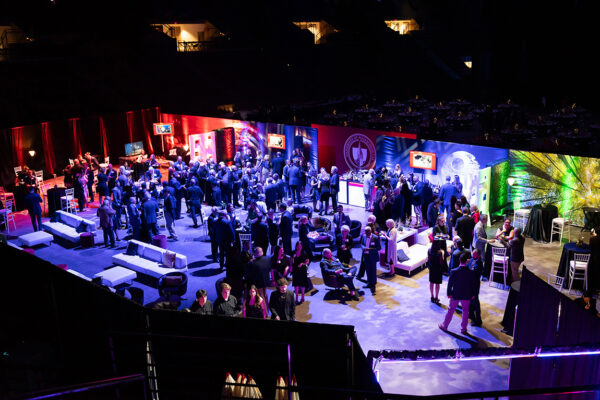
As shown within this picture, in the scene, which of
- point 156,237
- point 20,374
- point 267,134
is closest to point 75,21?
point 267,134

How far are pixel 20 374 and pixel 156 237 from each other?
624cm

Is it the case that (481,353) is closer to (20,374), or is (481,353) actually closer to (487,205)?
(20,374)

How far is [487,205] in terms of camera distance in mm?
14500

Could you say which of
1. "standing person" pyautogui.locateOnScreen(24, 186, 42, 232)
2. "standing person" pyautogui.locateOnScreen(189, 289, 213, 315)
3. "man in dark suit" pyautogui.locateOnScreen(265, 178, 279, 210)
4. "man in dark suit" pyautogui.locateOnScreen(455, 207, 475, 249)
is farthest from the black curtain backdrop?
"standing person" pyautogui.locateOnScreen(24, 186, 42, 232)

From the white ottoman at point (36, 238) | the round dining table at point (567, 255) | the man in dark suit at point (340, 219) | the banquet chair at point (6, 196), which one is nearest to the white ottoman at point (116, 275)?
the white ottoman at point (36, 238)

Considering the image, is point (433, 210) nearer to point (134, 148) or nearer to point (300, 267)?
point (300, 267)

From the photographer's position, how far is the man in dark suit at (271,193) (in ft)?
49.4

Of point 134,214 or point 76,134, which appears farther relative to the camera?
point 76,134

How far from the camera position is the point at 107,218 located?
1327 centimetres

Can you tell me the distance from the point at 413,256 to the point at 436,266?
6.59 ft

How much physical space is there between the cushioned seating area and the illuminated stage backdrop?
402 centimetres

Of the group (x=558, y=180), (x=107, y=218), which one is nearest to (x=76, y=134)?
(x=107, y=218)

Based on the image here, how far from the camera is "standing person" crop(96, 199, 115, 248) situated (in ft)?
43.3

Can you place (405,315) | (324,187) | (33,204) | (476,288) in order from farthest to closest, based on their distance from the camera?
1. (324,187)
2. (33,204)
3. (405,315)
4. (476,288)
